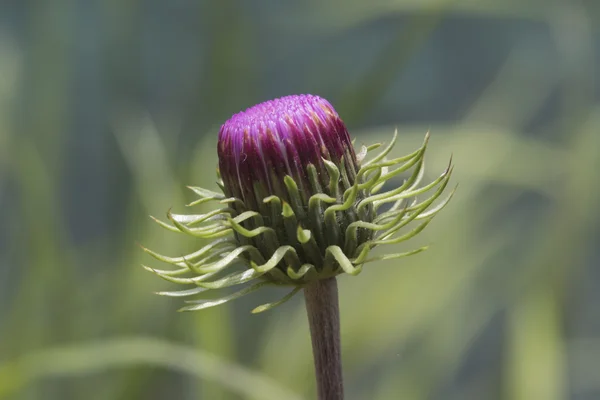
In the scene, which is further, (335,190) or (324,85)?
(324,85)

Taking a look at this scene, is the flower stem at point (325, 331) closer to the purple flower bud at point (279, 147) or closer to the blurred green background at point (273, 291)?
the purple flower bud at point (279, 147)

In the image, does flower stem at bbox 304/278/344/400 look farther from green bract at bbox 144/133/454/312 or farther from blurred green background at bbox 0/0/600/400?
blurred green background at bbox 0/0/600/400

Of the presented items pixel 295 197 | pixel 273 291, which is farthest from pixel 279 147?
pixel 273 291

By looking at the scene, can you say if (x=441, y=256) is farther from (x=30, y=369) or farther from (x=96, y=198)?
(x=96, y=198)

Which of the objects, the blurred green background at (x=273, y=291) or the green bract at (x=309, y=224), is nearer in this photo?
the green bract at (x=309, y=224)

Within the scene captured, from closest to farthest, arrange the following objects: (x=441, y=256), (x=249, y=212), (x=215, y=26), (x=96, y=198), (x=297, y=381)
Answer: (x=249, y=212) < (x=297, y=381) < (x=441, y=256) < (x=215, y=26) < (x=96, y=198)

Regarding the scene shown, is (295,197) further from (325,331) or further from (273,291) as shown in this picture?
(273,291)

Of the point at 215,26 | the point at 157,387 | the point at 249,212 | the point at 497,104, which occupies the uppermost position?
the point at 215,26

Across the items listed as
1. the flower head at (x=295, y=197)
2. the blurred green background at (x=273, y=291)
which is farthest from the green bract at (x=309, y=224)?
the blurred green background at (x=273, y=291)

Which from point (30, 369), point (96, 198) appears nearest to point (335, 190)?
point (30, 369)
